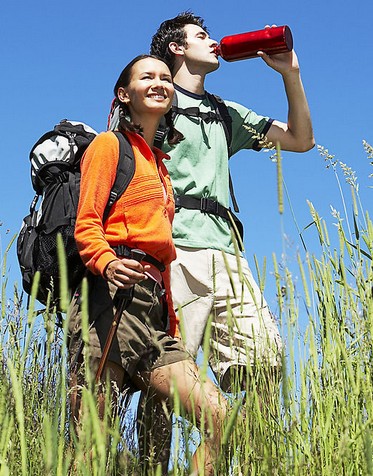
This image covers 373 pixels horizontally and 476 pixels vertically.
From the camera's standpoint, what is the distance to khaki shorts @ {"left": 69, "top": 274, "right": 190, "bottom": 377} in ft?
8.63

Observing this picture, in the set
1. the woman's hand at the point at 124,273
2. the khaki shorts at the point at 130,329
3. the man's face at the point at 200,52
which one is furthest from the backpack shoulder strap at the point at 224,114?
the woman's hand at the point at 124,273

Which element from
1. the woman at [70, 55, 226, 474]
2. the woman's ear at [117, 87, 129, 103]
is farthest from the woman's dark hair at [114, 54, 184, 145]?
the woman at [70, 55, 226, 474]

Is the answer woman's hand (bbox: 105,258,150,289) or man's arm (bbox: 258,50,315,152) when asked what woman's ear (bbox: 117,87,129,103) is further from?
man's arm (bbox: 258,50,315,152)

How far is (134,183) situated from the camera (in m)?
2.75

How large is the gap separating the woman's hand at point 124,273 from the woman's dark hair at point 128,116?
635 mm

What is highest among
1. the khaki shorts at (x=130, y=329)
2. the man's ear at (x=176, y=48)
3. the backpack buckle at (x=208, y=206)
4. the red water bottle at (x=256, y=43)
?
the man's ear at (x=176, y=48)

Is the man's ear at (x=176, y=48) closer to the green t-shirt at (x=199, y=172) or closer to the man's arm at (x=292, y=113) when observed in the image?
the green t-shirt at (x=199, y=172)

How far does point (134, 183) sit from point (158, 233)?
0.20m

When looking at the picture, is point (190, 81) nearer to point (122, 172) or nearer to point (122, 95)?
point (122, 95)

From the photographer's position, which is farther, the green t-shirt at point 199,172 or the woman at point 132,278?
the green t-shirt at point 199,172

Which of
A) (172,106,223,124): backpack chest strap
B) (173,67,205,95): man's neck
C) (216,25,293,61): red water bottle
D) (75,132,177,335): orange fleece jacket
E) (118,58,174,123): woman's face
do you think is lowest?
(75,132,177,335): orange fleece jacket

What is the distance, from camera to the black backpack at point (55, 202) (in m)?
2.79

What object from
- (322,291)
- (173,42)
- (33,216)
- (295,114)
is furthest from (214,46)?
(322,291)

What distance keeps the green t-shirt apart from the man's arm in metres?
0.27
